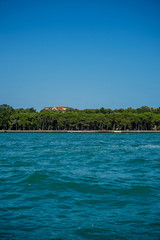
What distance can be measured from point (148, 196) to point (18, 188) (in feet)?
15.3

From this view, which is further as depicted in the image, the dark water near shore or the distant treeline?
the distant treeline

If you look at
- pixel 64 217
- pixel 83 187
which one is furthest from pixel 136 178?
pixel 64 217

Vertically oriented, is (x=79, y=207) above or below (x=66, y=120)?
below

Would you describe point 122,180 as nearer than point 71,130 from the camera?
Yes

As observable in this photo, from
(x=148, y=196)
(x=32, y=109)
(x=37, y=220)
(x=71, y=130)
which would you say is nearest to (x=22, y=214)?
(x=37, y=220)

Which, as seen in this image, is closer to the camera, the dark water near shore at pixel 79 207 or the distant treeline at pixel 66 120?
the dark water near shore at pixel 79 207

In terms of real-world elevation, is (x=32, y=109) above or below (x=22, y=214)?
above

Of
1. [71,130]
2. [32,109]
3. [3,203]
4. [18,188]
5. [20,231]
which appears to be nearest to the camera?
[20,231]

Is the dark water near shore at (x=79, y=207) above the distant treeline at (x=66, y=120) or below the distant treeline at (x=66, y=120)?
below

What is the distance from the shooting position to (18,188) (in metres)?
10.3

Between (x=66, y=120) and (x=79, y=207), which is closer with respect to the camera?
(x=79, y=207)

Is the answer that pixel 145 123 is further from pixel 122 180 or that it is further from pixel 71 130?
pixel 122 180

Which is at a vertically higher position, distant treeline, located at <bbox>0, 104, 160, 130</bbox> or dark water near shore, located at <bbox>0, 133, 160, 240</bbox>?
distant treeline, located at <bbox>0, 104, 160, 130</bbox>

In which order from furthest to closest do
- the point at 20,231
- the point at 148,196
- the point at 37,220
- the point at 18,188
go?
the point at 18,188
the point at 148,196
the point at 37,220
the point at 20,231
